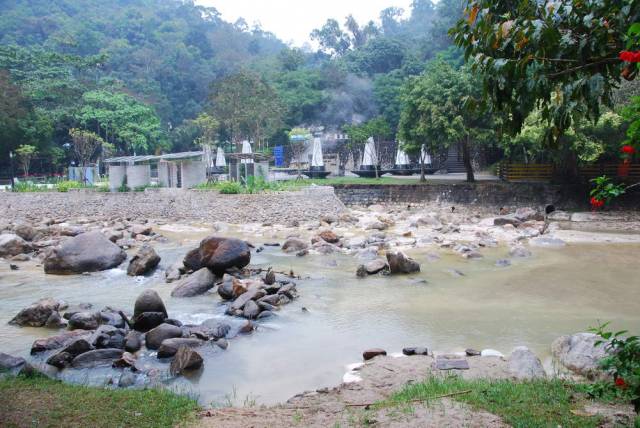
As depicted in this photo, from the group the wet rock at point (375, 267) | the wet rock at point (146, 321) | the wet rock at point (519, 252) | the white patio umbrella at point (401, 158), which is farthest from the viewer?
the white patio umbrella at point (401, 158)

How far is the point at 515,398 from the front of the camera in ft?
18.1

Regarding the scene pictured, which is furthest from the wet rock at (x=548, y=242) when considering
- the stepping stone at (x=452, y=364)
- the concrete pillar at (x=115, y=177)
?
the concrete pillar at (x=115, y=177)

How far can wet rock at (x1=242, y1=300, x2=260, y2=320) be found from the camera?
11.2m

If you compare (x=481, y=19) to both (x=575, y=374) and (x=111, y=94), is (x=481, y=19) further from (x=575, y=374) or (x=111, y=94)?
(x=111, y=94)

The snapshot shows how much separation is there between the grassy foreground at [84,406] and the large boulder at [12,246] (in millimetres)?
13886

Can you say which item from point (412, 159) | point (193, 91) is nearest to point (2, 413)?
point (412, 159)

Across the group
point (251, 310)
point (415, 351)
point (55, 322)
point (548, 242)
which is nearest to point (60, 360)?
point (55, 322)

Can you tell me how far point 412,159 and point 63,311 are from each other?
30.1 metres

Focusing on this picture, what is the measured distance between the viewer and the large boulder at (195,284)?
43.4 ft

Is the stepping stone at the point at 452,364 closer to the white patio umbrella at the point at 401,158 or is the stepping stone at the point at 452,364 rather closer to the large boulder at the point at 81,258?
the large boulder at the point at 81,258

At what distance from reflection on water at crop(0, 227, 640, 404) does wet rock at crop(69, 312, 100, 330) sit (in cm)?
68

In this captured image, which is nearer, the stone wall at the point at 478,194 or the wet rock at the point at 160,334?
the wet rock at the point at 160,334

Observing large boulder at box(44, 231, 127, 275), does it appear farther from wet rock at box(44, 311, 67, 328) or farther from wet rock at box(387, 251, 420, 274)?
wet rock at box(387, 251, 420, 274)

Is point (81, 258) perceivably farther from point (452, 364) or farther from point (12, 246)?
point (452, 364)
